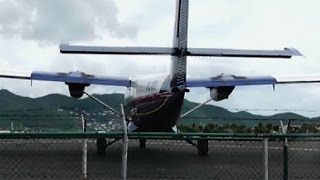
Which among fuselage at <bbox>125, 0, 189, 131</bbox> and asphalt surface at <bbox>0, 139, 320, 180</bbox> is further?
fuselage at <bbox>125, 0, 189, 131</bbox>

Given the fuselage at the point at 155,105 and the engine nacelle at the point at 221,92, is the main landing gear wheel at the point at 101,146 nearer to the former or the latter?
the fuselage at the point at 155,105

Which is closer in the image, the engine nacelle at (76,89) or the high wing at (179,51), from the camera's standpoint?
the high wing at (179,51)

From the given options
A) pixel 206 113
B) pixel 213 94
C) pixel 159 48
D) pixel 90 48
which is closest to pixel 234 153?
pixel 213 94

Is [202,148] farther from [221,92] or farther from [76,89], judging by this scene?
[76,89]

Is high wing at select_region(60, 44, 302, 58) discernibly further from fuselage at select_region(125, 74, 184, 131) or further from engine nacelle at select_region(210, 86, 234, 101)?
engine nacelle at select_region(210, 86, 234, 101)

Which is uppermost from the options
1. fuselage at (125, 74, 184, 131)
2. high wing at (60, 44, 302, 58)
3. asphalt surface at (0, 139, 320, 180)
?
high wing at (60, 44, 302, 58)

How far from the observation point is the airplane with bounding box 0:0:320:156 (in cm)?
1964

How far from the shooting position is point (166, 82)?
2180 centimetres

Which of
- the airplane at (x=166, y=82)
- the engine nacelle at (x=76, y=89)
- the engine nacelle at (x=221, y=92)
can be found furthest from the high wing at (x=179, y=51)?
the engine nacelle at (x=76, y=89)

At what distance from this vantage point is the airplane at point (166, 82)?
1964cm

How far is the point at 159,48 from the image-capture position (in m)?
19.9

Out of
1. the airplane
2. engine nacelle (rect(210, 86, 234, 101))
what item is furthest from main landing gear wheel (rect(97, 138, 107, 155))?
engine nacelle (rect(210, 86, 234, 101))

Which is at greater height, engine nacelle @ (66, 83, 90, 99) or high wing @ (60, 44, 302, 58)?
high wing @ (60, 44, 302, 58)

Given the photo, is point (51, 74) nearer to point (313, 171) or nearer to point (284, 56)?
point (284, 56)
